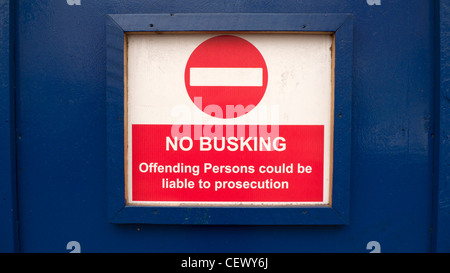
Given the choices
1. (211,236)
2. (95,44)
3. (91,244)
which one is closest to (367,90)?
(211,236)

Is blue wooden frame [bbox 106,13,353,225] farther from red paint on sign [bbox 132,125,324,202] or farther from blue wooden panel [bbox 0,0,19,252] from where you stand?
blue wooden panel [bbox 0,0,19,252]

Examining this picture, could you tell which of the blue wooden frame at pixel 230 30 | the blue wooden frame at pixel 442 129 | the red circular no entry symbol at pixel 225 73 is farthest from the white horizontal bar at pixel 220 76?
the blue wooden frame at pixel 442 129

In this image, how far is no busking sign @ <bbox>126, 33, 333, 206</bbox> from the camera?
116 cm

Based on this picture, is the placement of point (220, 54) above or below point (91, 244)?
above

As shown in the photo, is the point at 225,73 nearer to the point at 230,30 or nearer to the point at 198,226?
the point at 230,30

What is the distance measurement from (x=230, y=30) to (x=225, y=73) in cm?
18

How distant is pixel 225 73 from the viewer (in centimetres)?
116

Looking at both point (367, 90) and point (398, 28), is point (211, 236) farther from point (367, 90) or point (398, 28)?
point (398, 28)

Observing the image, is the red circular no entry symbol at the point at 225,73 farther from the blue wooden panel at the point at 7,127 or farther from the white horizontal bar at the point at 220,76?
the blue wooden panel at the point at 7,127

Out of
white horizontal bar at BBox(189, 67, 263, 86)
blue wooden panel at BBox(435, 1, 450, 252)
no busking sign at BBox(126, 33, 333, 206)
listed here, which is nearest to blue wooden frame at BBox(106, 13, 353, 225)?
no busking sign at BBox(126, 33, 333, 206)

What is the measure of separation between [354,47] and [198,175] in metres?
0.89

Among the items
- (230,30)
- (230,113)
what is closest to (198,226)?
(230,113)

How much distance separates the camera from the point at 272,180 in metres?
1.18

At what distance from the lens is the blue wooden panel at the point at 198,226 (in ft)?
3.83
